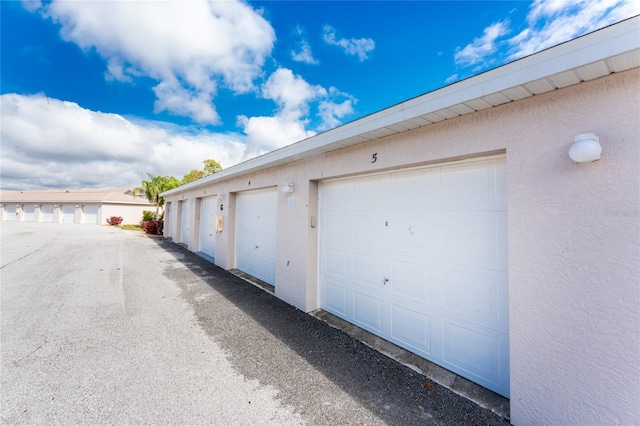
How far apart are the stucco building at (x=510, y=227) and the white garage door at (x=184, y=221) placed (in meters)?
12.6

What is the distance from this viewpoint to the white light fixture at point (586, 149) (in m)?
1.96

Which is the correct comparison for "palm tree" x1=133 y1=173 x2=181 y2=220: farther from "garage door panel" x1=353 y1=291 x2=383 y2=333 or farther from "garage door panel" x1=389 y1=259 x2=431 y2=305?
"garage door panel" x1=389 y1=259 x2=431 y2=305

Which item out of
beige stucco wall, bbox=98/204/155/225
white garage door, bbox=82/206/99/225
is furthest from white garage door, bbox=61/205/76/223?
beige stucco wall, bbox=98/204/155/225

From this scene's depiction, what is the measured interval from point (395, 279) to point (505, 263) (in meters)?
1.55

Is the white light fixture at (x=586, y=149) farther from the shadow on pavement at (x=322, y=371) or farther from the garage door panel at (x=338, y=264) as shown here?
the garage door panel at (x=338, y=264)

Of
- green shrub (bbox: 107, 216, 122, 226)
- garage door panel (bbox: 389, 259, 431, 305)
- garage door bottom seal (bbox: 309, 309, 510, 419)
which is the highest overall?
green shrub (bbox: 107, 216, 122, 226)

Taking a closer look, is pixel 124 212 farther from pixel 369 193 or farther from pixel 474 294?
pixel 474 294

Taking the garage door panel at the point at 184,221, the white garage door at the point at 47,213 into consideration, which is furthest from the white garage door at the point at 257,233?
the white garage door at the point at 47,213

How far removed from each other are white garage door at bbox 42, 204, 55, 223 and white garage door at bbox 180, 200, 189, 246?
33.0m

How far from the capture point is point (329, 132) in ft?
14.0

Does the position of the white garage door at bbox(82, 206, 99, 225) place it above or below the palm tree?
below

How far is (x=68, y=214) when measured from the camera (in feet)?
109

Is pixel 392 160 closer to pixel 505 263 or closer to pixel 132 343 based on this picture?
pixel 505 263

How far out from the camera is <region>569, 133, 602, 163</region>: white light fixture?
196 cm
